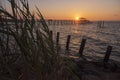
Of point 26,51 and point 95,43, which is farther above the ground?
point 26,51

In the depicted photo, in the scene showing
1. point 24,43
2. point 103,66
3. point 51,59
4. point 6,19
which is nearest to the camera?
point 24,43

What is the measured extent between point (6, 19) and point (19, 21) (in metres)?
0.13

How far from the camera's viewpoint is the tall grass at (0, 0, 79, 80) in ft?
5.20

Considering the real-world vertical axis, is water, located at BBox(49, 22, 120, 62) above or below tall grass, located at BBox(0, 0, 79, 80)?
below

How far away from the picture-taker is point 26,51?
5.13 feet

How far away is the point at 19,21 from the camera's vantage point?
1.69 m

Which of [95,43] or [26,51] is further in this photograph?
[95,43]

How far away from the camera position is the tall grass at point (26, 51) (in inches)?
62.4

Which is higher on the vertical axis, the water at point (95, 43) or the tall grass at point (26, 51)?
the tall grass at point (26, 51)

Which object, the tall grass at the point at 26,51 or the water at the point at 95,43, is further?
the water at the point at 95,43

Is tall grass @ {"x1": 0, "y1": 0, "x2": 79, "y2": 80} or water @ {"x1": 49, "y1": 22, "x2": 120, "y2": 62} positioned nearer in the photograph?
tall grass @ {"x1": 0, "y1": 0, "x2": 79, "y2": 80}

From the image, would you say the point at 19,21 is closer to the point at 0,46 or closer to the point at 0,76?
the point at 0,46

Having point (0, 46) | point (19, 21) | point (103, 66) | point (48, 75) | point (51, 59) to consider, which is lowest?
point (103, 66)

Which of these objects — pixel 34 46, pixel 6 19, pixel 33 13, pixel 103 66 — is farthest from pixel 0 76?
pixel 103 66
